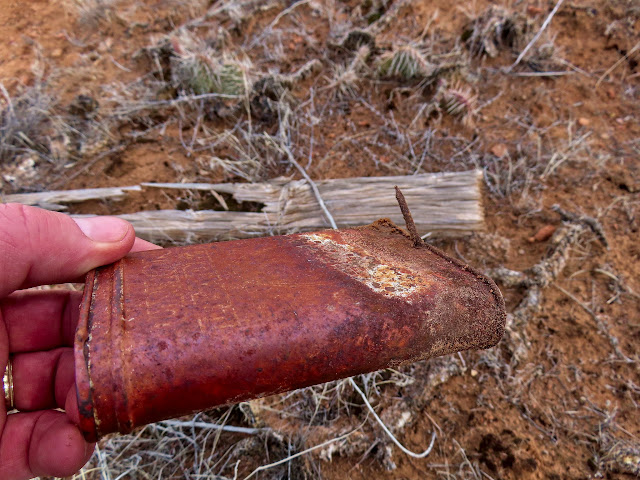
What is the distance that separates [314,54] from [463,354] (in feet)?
8.32

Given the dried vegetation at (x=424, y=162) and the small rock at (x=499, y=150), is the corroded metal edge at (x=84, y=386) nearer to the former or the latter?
the dried vegetation at (x=424, y=162)

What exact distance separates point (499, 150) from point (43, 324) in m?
2.63

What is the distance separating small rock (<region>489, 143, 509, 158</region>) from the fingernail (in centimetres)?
232

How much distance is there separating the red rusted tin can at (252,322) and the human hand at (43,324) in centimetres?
11

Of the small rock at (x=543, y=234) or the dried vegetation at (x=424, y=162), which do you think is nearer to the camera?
the dried vegetation at (x=424, y=162)

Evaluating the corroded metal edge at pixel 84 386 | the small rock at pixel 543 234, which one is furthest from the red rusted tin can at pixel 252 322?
the small rock at pixel 543 234

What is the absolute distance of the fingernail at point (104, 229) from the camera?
1.25 metres

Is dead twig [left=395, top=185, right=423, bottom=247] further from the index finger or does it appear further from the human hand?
the index finger

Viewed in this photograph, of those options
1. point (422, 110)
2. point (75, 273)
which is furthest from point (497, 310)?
point (422, 110)

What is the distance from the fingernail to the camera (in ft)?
4.12

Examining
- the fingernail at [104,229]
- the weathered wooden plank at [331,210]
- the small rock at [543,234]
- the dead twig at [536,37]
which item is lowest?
the small rock at [543,234]

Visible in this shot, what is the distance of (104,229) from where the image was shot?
1.27 metres

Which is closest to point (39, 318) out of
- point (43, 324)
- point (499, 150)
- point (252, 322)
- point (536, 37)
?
point (43, 324)

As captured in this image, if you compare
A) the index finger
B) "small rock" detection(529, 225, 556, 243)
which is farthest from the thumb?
"small rock" detection(529, 225, 556, 243)
